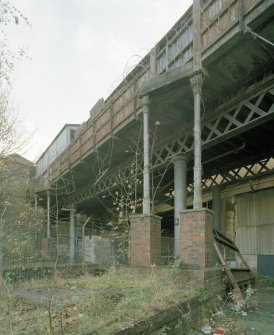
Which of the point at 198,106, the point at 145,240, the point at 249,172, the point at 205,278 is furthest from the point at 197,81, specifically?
the point at 249,172

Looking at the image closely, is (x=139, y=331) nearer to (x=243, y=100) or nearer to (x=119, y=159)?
(x=243, y=100)

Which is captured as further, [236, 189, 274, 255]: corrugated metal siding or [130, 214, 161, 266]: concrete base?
[236, 189, 274, 255]: corrugated metal siding

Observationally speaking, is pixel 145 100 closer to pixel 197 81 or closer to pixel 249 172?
pixel 197 81

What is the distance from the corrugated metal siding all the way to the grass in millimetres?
9748

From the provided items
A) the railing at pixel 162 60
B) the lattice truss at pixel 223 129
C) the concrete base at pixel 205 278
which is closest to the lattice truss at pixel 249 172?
the lattice truss at pixel 223 129

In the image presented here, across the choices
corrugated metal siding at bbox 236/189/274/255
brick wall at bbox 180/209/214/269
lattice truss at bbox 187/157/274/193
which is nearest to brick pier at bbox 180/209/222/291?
brick wall at bbox 180/209/214/269

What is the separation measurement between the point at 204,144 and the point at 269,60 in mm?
3144

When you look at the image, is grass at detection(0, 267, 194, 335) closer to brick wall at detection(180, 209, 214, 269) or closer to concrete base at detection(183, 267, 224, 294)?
concrete base at detection(183, 267, 224, 294)

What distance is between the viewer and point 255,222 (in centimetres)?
1700

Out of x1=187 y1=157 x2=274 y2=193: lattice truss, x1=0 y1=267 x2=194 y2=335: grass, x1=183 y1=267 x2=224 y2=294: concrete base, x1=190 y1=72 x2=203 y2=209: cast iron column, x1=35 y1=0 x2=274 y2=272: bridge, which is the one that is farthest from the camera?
x1=187 y1=157 x2=274 y2=193: lattice truss

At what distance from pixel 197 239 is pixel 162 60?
19.4ft

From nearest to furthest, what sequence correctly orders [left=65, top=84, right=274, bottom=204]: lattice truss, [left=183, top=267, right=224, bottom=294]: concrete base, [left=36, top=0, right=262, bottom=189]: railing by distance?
1. [left=183, top=267, right=224, bottom=294]: concrete base
2. [left=36, top=0, right=262, bottom=189]: railing
3. [left=65, top=84, right=274, bottom=204]: lattice truss

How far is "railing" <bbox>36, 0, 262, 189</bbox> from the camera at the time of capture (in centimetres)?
799

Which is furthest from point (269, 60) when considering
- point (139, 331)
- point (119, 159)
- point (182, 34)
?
point (119, 159)
